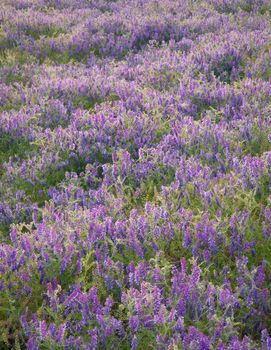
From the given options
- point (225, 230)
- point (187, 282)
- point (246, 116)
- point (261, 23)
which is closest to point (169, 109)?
point (246, 116)

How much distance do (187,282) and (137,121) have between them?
2.86m

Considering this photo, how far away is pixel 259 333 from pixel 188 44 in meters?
7.02

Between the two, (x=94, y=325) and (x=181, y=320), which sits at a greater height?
(x=181, y=320)

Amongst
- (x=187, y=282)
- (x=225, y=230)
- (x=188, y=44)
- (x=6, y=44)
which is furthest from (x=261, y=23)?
(x=187, y=282)

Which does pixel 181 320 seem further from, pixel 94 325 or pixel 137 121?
pixel 137 121

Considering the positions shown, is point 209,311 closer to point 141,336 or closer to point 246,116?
point 141,336

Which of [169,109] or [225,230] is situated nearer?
[225,230]

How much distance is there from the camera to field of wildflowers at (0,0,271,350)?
9.05ft

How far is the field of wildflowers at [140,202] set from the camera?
109 inches

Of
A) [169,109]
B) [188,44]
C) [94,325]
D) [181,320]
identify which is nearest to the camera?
[181,320]

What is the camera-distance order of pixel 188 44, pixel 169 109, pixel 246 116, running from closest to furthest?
pixel 246 116
pixel 169 109
pixel 188 44

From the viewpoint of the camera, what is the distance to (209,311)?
108 inches

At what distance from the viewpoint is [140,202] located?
167 inches

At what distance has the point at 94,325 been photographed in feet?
9.15
